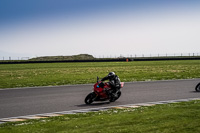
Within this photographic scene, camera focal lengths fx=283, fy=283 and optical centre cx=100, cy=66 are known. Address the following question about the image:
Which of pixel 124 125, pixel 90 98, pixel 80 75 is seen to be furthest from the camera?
pixel 80 75

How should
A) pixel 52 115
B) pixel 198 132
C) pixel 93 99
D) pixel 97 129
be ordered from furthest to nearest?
pixel 93 99
pixel 52 115
pixel 97 129
pixel 198 132

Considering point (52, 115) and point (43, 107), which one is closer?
point (52, 115)

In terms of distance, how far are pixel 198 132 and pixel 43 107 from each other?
6.54 metres

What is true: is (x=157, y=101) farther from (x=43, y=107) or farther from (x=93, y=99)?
(x=43, y=107)

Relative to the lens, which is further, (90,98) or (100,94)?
(100,94)

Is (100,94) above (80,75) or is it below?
above

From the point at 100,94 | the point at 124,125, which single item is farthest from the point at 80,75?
the point at 124,125

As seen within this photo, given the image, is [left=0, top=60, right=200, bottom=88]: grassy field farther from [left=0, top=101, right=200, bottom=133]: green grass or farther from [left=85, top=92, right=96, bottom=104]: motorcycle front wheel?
[left=0, top=101, right=200, bottom=133]: green grass

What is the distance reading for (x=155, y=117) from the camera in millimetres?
7871

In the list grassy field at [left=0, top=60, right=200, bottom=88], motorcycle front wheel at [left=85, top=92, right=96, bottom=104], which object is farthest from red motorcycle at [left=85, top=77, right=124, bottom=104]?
grassy field at [left=0, top=60, right=200, bottom=88]

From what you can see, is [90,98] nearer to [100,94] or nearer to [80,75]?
[100,94]

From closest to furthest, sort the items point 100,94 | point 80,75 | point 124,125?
point 124,125 → point 100,94 → point 80,75

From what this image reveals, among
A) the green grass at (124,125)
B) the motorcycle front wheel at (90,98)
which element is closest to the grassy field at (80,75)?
the motorcycle front wheel at (90,98)

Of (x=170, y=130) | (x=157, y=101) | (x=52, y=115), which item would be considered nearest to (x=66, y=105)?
(x=52, y=115)
